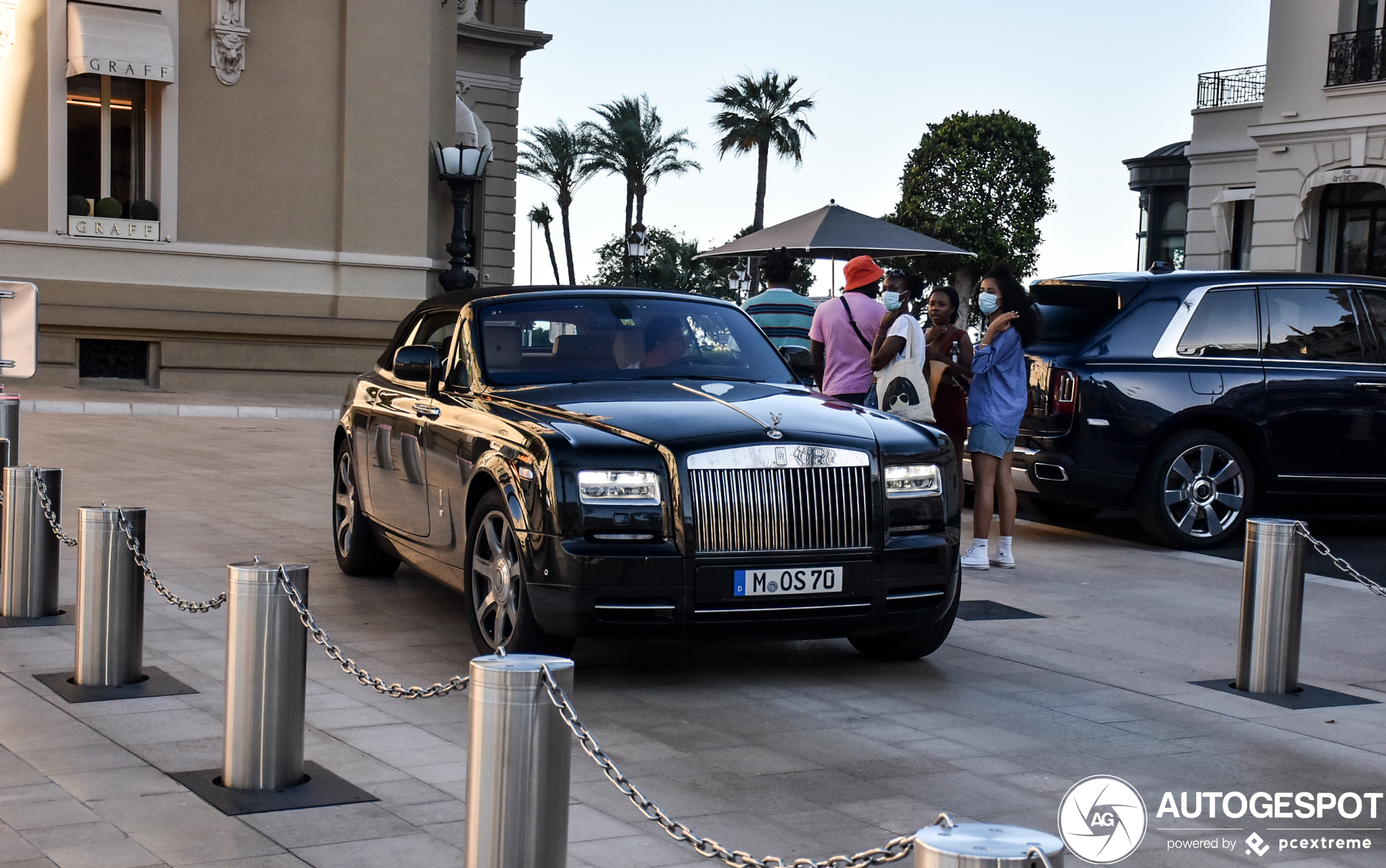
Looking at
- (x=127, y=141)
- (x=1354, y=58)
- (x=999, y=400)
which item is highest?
(x=1354, y=58)

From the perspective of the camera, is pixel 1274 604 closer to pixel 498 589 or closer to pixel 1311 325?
pixel 498 589

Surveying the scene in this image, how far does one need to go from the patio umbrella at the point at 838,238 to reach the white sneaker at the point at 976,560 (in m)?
8.72

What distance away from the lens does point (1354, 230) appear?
89.4ft

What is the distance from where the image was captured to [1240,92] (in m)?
34.6

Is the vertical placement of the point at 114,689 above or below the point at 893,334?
below

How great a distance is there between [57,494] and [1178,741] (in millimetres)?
4967

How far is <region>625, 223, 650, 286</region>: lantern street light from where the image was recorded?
51.6 meters

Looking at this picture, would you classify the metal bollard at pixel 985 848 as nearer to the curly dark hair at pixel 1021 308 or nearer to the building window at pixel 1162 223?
the curly dark hair at pixel 1021 308

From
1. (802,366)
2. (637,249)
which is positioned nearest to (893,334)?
(802,366)

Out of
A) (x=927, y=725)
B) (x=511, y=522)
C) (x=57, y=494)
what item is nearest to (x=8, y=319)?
(x=57, y=494)

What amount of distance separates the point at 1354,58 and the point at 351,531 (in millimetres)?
23010

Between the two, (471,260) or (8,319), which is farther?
(471,260)

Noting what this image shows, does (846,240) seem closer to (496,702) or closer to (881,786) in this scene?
(881,786)

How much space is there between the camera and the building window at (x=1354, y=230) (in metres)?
26.8
